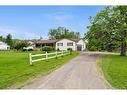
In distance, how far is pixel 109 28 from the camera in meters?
31.4

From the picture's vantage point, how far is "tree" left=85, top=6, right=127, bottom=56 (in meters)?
31.1

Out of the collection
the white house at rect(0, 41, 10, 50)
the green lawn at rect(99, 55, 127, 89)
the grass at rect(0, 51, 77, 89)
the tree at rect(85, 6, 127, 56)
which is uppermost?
the tree at rect(85, 6, 127, 56)

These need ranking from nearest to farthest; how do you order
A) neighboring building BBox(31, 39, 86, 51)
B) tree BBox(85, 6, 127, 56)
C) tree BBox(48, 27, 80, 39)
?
tree BBox(85, 6, 127, 56) → neighboring building BBox(31, 39, 86, 51) → tree BBox(48, 27, 80, 39)

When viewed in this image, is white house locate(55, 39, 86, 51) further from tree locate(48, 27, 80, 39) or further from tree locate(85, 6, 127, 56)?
tree locate(85, 6, 127, 56)

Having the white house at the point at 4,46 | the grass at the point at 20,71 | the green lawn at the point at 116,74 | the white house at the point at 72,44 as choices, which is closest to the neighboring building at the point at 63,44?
the white house at the point at 72,44

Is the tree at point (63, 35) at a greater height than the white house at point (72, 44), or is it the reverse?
the tree at point (63, 35)

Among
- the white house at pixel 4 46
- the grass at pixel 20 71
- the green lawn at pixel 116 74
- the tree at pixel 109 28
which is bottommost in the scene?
the green lawn at pixel 116 74

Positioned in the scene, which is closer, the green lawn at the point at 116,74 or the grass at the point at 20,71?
the green lawn at the point at 116,74

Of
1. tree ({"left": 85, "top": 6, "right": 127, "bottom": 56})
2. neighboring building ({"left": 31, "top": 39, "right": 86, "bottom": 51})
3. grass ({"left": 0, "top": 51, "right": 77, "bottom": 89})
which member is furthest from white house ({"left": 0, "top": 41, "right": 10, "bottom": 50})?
grass ({"left": 0, "top": 51, "right": 77, "bottom": 89})

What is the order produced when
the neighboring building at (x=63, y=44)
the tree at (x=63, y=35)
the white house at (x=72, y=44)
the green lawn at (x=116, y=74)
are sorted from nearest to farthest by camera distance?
the green lawn at (x=116, y=74)
the neighboring building at (x=63, y=44)
the white house at (x=72, y=44)
the tree at (x=63, y=35)

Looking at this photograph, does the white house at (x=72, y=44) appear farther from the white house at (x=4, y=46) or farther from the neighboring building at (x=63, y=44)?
the white house at (x=4, y=46)

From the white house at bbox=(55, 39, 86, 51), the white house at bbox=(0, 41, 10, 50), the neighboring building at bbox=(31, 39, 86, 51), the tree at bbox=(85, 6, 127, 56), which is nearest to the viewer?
the tree at bbox=(85, 6, 127, 56)

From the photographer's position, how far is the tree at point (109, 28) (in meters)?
31.1
